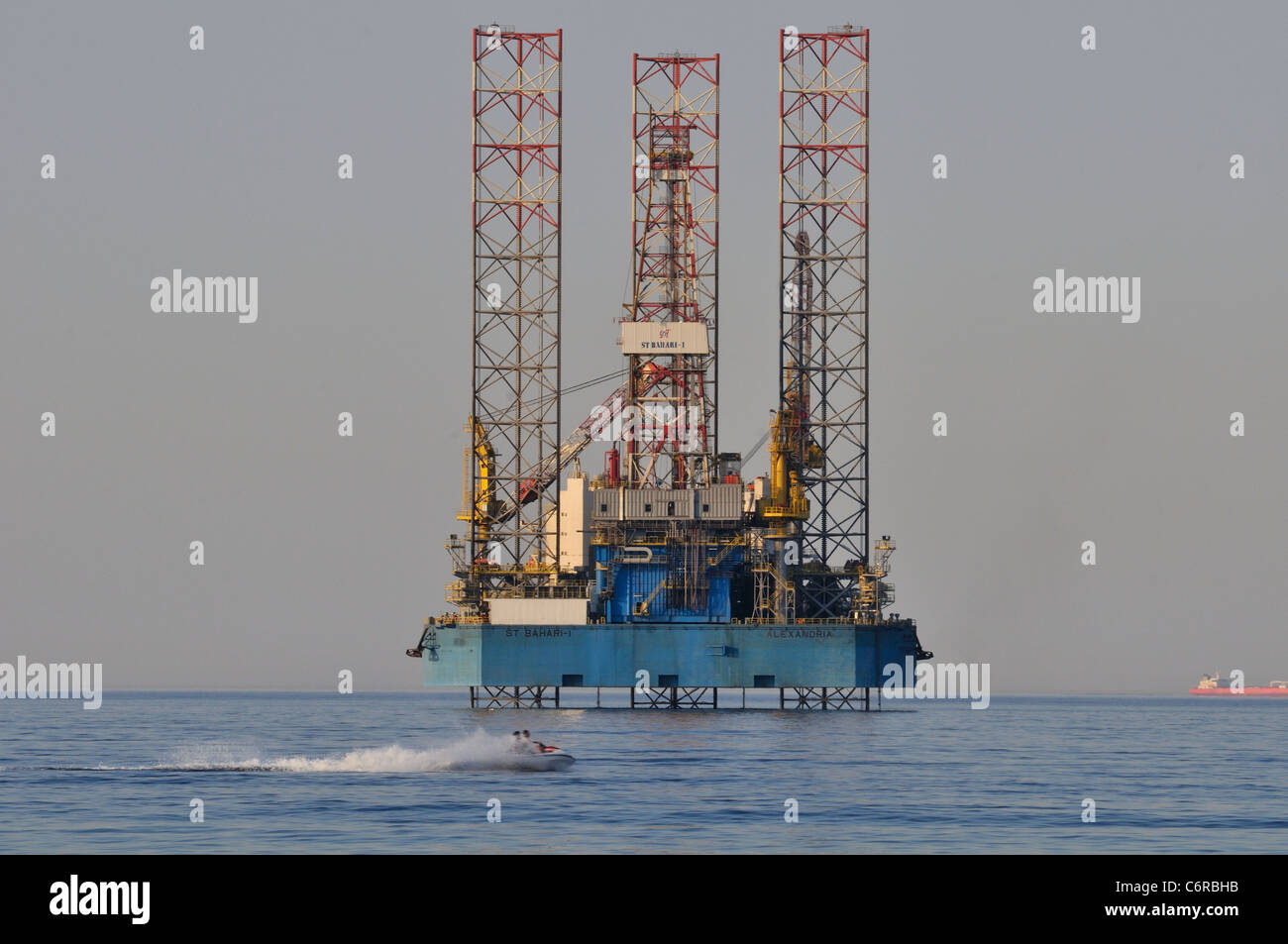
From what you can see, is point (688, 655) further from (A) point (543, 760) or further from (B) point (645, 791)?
(B) point (645, 791)

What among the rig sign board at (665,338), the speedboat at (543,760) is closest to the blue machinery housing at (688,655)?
the rig sign board at (665,338)

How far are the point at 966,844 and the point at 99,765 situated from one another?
40.0 meters

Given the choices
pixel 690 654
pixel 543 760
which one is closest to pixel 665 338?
pixel 690 654

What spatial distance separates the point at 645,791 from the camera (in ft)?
215

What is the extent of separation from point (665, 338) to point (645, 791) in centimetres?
5823

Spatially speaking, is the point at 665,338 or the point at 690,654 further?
the point at 665,338

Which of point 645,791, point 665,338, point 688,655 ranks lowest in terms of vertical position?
point 645,791

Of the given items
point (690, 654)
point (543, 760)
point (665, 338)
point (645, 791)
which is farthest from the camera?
point (665, 338)

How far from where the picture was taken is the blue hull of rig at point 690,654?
384 feet

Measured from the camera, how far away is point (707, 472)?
122 m

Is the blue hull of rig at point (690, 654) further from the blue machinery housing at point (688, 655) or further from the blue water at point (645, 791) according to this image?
the blue water at point (645, 791)

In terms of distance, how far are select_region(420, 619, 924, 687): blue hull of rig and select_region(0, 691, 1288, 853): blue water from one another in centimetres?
587

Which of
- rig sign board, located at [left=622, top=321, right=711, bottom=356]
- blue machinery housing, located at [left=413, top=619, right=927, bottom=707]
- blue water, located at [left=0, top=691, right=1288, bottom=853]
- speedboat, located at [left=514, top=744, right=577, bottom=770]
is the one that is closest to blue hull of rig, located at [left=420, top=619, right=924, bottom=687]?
blue machinery housing, located at [left=413, top=619, right=927, bottom=707]
